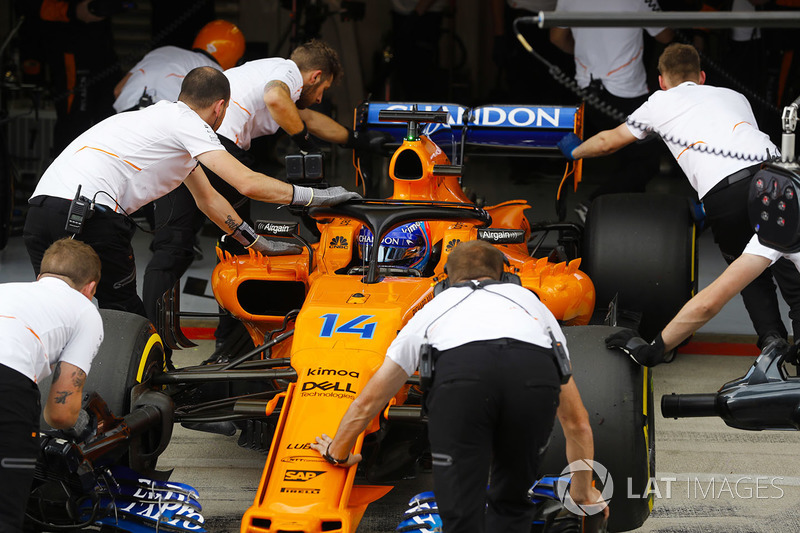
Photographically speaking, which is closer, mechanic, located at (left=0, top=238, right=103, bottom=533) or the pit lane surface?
mechanic, located at (left=0, top=238, right=103, bottom=533)

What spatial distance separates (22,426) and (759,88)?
29.8ft

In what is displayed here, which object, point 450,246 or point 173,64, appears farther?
point 173,64

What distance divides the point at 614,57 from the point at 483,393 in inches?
217

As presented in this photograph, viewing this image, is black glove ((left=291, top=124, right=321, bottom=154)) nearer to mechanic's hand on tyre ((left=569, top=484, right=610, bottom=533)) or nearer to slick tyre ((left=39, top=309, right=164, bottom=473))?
slick tyre ((left=39, top=309, right=164, bottom=473))

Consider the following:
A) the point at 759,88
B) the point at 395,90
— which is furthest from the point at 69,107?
the point at 759,88

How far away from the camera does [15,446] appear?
3.32m

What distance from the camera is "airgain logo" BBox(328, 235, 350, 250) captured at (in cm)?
520

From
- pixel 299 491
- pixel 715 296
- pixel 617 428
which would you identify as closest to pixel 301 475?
pixel 299 491

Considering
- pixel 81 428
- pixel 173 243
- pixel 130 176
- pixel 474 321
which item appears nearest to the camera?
pixel 474 321

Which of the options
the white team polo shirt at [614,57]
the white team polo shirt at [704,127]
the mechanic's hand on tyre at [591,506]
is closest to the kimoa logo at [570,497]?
the mechanic's hand on tyre at [591,506]

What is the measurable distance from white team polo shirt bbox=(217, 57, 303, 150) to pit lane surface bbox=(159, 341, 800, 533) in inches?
74.0

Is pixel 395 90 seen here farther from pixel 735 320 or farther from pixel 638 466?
pixel 638 466

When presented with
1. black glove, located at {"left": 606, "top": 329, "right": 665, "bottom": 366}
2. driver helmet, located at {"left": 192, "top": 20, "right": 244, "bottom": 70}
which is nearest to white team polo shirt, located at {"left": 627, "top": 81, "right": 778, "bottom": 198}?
black glove, located at {"left": 606, "top": 329, "right": 665, "bottom": 366}

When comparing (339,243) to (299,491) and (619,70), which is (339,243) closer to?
(299,491)
